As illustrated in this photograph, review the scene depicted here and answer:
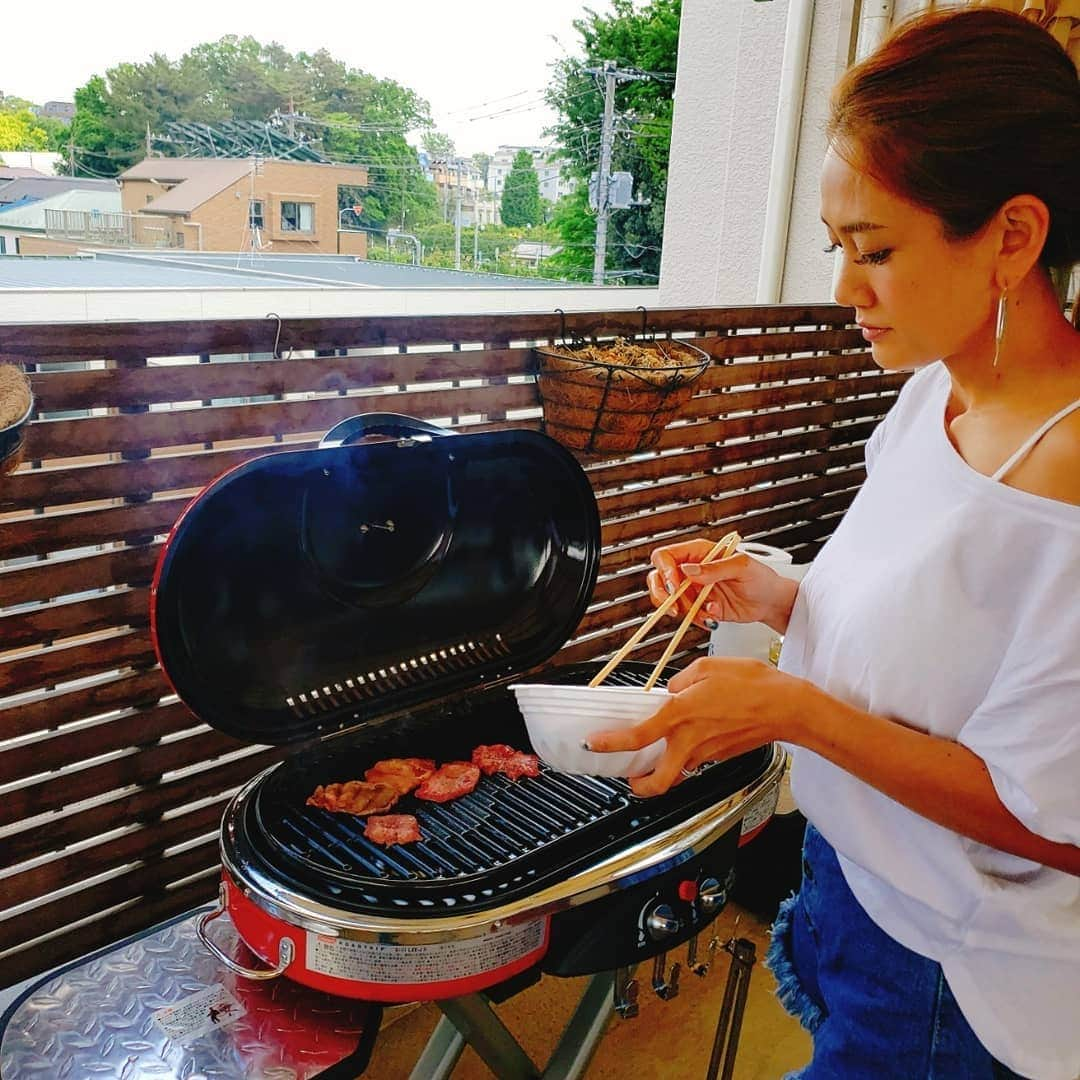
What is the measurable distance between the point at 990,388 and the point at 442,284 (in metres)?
1.57

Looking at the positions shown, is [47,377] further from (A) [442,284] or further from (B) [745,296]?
(B) [745,296]

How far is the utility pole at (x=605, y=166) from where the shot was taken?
3.04m

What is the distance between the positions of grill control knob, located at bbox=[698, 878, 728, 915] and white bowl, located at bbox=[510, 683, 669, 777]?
0.47 meters

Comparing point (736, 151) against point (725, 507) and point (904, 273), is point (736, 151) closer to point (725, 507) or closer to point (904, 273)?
point (725, 507)

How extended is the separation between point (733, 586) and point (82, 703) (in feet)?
3.73

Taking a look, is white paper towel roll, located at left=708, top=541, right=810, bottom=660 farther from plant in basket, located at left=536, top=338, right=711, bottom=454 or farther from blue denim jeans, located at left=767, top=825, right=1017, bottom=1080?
blue denim jeans, located at left=767, top=825, right=1017, bottom=1080

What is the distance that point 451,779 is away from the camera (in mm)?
1531

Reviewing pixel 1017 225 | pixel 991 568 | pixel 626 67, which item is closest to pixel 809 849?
pixel 991 568

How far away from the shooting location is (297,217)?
2.05 metres

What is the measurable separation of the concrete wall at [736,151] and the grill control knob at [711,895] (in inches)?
100

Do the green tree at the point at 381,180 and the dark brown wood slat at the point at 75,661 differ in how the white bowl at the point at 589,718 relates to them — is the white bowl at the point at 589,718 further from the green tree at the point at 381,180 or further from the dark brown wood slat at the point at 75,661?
the green tree at the point at 381,180

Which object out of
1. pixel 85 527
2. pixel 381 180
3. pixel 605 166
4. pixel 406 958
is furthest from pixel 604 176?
pixel 406 958

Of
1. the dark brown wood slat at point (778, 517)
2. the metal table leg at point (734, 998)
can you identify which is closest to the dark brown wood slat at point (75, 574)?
the metal table leg at point (734, 998)

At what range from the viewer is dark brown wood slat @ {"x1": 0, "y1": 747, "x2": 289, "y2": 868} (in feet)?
5.50
